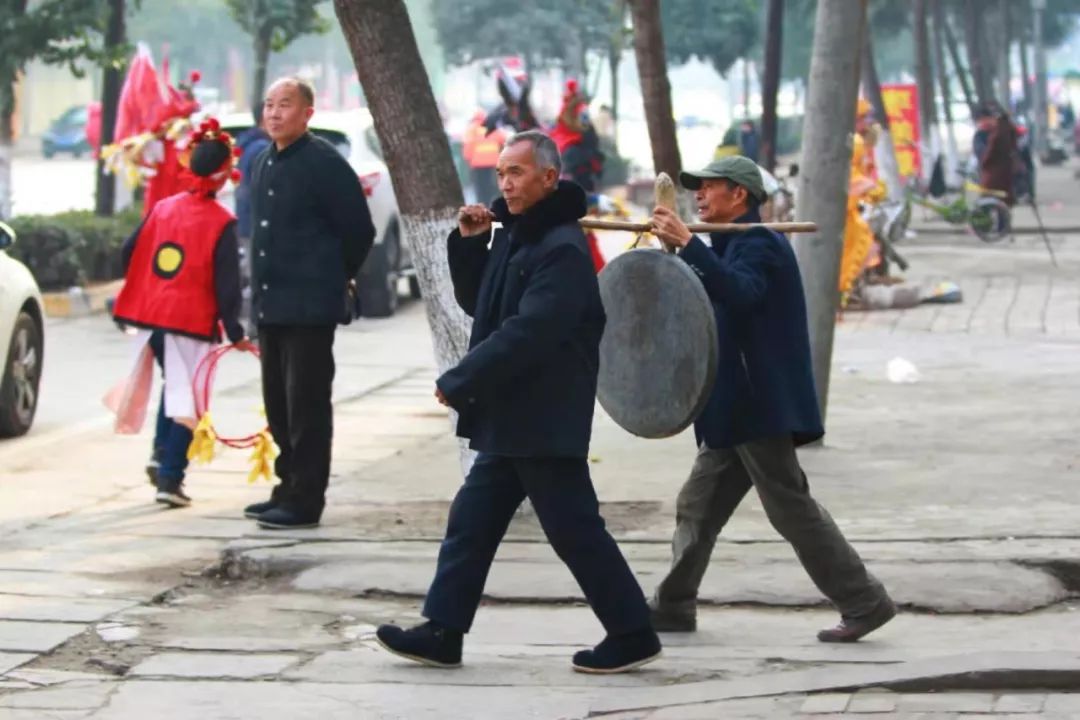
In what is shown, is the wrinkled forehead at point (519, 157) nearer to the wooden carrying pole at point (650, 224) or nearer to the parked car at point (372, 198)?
the wooden carrying pole at point (650, 224)

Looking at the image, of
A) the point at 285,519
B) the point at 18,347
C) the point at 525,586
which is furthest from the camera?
the point at 18,347

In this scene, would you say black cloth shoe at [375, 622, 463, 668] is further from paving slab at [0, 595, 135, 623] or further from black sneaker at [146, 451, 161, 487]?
black sneaker at [146, 451, 161, 487]

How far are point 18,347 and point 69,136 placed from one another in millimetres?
55825

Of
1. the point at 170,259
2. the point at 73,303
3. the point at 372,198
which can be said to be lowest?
the point at 73,303

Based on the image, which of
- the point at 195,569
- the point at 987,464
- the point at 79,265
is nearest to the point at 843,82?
the point at 987,464

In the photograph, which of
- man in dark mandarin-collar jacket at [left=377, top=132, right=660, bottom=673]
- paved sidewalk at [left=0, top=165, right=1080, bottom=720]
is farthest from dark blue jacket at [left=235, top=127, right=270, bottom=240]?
man in dark mandarin-collar jacket at [left=377, top=132, right=660, bottom=673]

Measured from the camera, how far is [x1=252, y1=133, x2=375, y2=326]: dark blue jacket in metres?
9.35

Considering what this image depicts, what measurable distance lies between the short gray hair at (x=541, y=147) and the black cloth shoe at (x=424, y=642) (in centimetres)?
140

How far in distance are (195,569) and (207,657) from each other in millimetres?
1594

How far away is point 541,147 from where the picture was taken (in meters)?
6.86

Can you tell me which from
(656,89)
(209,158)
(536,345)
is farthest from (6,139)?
(536,345)

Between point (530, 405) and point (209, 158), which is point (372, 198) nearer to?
point (209, 158)

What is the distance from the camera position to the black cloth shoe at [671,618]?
753 cm

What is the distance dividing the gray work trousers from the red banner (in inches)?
1195
